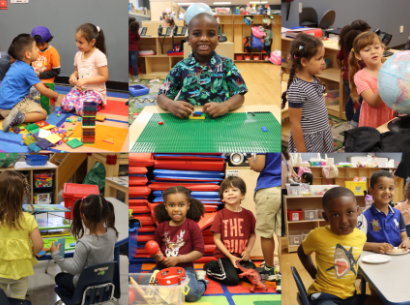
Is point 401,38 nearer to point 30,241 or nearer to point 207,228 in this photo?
point 207,228

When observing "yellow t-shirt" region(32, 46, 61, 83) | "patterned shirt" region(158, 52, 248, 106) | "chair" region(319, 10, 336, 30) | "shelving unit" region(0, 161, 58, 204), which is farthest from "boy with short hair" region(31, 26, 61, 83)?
"chair" region(319, 10, 336, 30)

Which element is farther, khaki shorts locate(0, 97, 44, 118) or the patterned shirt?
khaki shorts locate(0, 97, 44, 118)

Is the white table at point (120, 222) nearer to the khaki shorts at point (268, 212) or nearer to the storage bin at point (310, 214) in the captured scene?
the khaki shorts at point (268, 212)

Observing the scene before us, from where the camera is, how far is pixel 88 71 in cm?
191

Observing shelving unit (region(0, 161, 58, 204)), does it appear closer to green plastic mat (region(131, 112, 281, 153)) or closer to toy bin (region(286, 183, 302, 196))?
green plastic mat (region(131, 112, 281, 153))

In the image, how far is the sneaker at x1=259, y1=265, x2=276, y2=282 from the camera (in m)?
1.87

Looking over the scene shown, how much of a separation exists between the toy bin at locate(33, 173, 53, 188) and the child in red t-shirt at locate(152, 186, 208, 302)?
51cm

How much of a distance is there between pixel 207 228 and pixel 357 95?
0.84 metres

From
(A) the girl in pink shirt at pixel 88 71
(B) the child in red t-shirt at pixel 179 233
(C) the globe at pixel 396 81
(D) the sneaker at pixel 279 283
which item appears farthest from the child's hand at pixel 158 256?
(C) the globe at pixel 396 81

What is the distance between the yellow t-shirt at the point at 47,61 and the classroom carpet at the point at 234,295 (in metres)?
0.95

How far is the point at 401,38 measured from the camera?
176 centimetres

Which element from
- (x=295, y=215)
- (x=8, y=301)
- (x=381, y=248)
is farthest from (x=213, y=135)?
(x=8, y=301)

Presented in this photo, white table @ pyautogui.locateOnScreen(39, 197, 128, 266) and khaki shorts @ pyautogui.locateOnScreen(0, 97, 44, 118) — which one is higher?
khaki shorts @ pyautogui.locateOnScreen(0, 97, 44, 118)

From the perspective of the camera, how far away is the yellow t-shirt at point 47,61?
6.16ft
